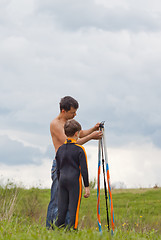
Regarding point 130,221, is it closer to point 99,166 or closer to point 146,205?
point 146,205

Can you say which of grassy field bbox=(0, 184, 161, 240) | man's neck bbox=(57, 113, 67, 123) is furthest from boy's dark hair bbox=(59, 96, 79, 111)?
grassy field bbox=(0, 184, 161, 240)

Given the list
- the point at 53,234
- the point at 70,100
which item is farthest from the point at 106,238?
the point at 70,100

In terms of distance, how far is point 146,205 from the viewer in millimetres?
14320

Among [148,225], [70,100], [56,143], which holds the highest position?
[70,100]

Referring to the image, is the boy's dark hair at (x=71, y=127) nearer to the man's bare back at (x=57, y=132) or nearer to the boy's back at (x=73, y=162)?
the boy's back at (x=73, y=162)

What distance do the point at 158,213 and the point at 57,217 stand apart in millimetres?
7990

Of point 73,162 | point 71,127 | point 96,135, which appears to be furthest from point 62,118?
point 73,162

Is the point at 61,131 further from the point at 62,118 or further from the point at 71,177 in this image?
the point at 71,177

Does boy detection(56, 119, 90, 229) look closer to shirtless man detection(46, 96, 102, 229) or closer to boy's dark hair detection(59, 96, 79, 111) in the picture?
shirtless man detection(46, 96, 102, 229)

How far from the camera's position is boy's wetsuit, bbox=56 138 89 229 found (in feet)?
19.4

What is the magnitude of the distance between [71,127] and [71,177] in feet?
2.81

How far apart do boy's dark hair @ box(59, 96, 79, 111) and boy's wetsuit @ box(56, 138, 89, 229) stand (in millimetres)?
720

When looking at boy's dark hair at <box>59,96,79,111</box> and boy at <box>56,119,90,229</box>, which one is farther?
boy's dark hair at <box>59,96,79,111</box>

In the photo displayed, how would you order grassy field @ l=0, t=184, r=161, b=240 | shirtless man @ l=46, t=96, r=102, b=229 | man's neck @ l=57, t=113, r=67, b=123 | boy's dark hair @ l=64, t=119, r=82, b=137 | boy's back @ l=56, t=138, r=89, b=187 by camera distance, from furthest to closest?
grassy field @ l=0, t=184, r=161, b=240, man's neck @ l=57, t=113, r=67, b=123, shirtless man @ l=46, t=96, r=102, b=229, boy's dark hair @ l=64, t=119, r=82, b=137, boy's back @ l=56, t=138, r=89, b=187
